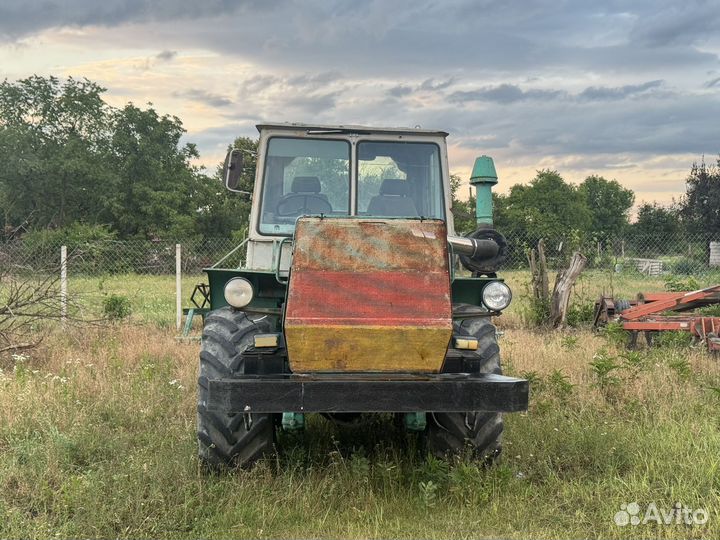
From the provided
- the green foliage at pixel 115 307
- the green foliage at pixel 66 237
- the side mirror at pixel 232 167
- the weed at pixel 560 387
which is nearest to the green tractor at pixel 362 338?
the side mirror at pixel 232 167

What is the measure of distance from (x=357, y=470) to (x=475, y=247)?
1.66 metres

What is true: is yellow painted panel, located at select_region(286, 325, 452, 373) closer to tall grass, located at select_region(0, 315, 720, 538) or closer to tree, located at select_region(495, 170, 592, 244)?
tall grass, located at select_region(0, 315, 720, 538)

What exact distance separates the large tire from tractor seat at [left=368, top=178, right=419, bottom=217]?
1322 millimetres

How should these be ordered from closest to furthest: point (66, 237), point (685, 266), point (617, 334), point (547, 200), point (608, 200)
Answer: point (617, 334) → point (685, 266) → point (66, 237) → point (547, 200) → point (608, 200)

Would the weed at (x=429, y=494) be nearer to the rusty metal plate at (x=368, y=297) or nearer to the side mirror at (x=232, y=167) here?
the rusty metal plate at (x=368, y=297)

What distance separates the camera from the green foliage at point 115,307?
434 inches

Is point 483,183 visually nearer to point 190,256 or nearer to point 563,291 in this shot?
point 563,291

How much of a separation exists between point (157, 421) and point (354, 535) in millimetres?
2483

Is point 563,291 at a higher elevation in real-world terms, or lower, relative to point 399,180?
lower

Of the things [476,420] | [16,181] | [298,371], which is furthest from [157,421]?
[16,181]

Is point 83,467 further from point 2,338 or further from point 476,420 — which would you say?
point 2,338

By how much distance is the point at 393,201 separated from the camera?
5.57 m

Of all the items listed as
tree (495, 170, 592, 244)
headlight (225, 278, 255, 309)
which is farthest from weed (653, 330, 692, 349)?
tree (495, 170, 592, 244)

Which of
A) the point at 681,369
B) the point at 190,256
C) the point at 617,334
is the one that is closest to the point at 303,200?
the point at 681,369
